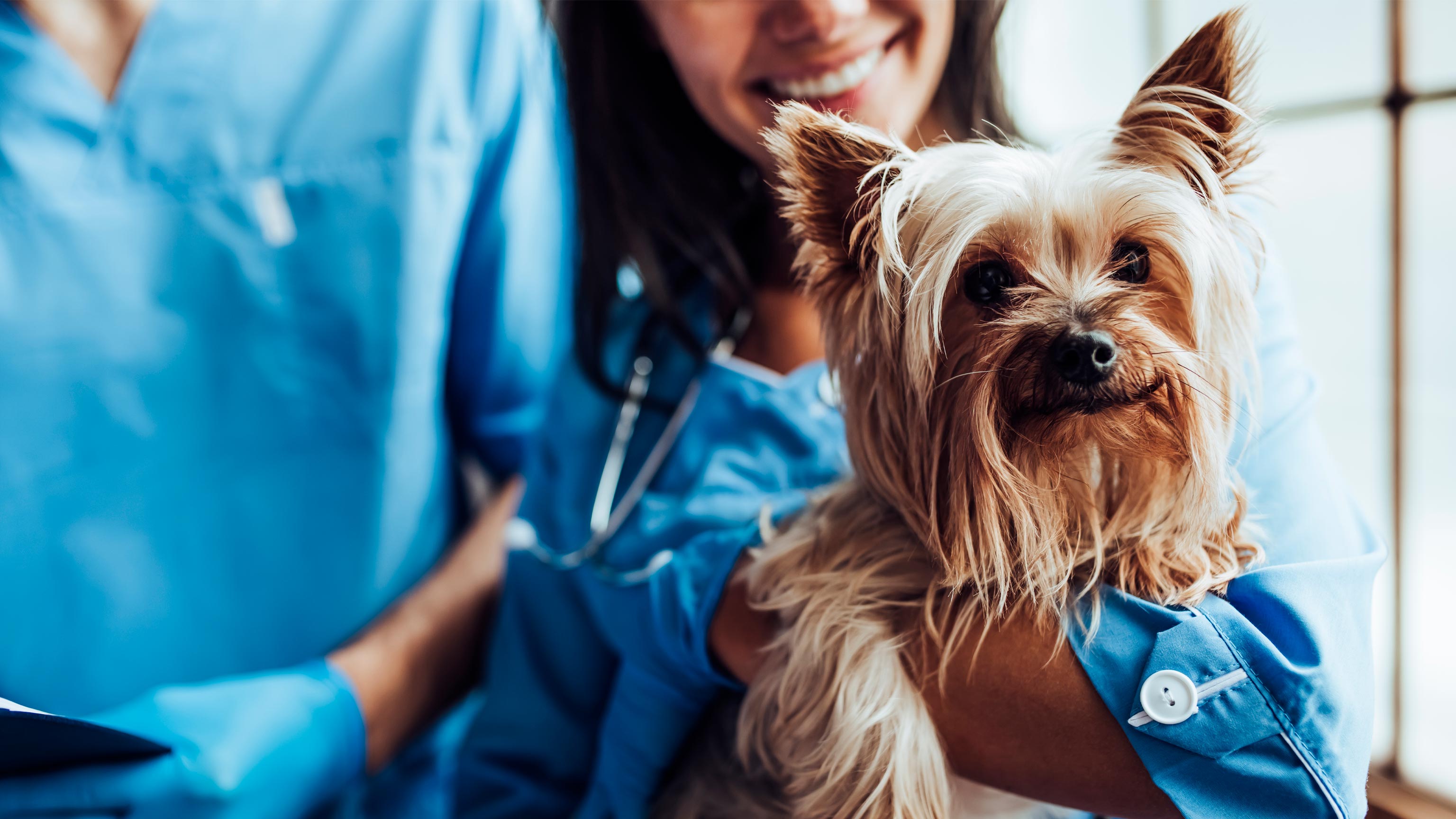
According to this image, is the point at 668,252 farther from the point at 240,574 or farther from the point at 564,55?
the point at 240,574

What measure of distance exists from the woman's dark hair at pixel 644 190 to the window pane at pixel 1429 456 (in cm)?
65

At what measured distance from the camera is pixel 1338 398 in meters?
1.53

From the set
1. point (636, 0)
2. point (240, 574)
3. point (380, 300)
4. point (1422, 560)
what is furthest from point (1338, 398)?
point (240, 574)

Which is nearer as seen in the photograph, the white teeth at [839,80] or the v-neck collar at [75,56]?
the white teeth at [839,80]

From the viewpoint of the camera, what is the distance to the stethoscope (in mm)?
1043

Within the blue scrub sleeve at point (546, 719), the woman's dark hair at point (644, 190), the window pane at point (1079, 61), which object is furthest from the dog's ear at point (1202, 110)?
the window pane at point (1079, 61)

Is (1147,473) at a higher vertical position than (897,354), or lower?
lower

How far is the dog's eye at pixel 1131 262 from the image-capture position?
712 millimetres

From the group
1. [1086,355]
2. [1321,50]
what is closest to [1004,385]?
[1086,355]

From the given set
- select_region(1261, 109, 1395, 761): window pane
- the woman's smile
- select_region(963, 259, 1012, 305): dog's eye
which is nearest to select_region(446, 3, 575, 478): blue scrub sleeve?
the woman's smile

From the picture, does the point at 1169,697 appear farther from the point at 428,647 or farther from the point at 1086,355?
the point at 428,647

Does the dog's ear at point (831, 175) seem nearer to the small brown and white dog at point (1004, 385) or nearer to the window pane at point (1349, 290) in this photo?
the small brown and white dog at point (1004, 385)

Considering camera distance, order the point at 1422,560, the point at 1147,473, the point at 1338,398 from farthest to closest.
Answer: the point at 1338,398 < the point at 1422,560 < the point at 1147,473

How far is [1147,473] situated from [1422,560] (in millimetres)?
977
